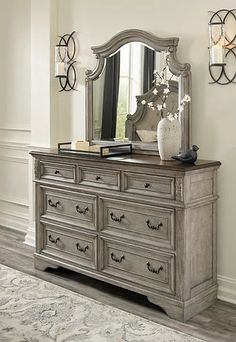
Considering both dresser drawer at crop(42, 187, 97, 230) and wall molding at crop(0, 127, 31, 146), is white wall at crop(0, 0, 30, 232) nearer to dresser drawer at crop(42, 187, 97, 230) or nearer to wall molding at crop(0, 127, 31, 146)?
wall molding at crop(0, 127, 31, 146)

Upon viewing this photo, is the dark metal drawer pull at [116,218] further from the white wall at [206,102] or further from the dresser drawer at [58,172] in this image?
the white wall at [206,102]

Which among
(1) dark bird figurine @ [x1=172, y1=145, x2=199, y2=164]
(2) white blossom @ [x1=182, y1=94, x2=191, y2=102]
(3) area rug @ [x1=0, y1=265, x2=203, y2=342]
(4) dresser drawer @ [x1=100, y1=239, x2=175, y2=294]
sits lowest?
(3) area rug @ [x1=0, y1=265, x2=203, y2=342]

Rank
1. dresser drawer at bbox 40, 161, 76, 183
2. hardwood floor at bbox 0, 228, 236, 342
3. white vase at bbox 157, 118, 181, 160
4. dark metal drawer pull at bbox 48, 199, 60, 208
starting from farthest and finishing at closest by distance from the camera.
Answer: dark metal drawer pull at bbox 48, 199, 60, 208, dresser drawer at bbox 40, 161, 76, 183, white vase at bbox 157, 118, 181, 160, hardwood floor at bbox 0, 228, 236, 342

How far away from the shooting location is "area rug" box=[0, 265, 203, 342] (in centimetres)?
308

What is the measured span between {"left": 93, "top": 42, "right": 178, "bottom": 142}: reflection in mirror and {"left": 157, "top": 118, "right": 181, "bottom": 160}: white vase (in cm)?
26

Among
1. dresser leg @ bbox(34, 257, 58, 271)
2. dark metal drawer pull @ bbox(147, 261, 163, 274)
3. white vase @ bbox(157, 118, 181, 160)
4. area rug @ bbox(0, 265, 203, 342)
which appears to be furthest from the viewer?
dresser leg @ bbox(34, 257, 58, 271)

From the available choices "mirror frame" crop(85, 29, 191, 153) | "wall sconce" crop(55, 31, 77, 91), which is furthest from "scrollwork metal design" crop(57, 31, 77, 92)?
"mirror frame" crop(85, 29, 191, 153)

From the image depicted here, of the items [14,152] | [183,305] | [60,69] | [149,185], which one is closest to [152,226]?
[149,185]

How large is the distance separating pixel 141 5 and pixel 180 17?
421mm

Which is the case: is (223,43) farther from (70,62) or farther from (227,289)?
(227,289)

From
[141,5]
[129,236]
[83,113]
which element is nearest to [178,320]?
[129,236]

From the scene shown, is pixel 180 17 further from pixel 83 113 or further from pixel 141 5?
pixel 83 113

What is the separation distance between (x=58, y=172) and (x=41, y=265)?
0.85 metres

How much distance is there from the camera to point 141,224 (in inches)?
138
